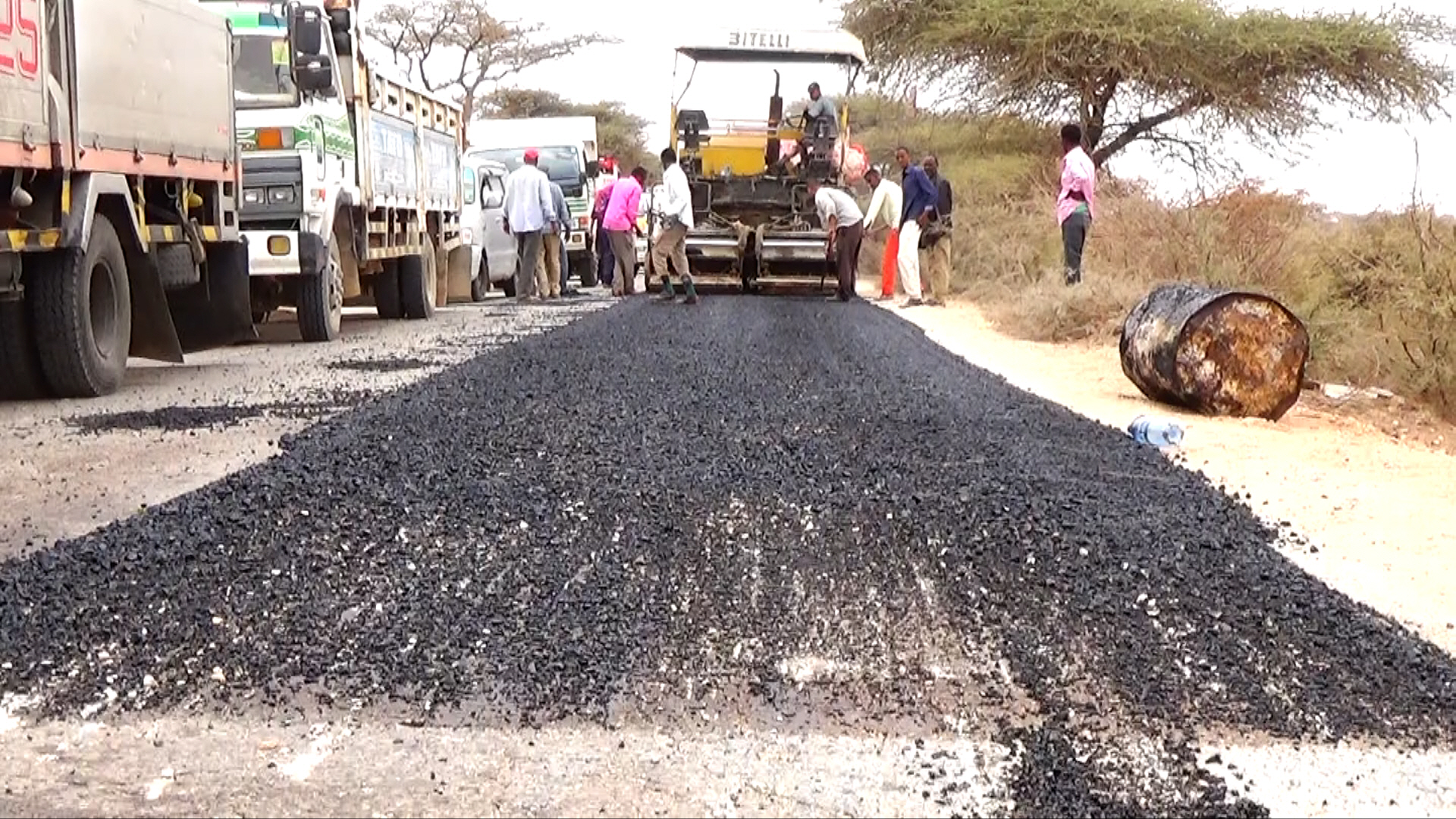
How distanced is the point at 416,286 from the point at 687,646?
12.4 metres

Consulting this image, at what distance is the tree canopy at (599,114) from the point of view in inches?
1962

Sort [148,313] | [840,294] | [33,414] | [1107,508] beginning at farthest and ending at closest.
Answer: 1. [840,294]
2. [148,313]
3. [33,414]
4. [1107,508]

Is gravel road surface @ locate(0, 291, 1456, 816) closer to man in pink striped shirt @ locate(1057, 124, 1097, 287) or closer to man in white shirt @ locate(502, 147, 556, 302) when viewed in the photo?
man in pink striped shirt @ locate(1057, 124, 1097, 287)

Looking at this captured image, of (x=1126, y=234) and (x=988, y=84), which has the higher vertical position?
(x=988, y=84)

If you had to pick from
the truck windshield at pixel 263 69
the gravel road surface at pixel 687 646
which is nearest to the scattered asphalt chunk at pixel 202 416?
the gravel road surface at pixel 687 646

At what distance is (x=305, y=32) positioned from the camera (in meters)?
11.1

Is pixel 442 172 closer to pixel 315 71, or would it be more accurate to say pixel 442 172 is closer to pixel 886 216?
pixel 886 216

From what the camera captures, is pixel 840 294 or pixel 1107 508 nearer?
pixel 1107 508

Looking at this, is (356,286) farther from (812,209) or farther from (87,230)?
(812,209)

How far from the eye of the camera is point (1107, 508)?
4.88 metres

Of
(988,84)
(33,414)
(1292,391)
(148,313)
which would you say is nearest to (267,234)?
(148,313)

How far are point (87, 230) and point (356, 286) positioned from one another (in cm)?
513

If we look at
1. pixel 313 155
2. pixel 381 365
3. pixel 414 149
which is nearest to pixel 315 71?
pixel 313 155

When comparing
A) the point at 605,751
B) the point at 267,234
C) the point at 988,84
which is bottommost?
the point at 605,751
